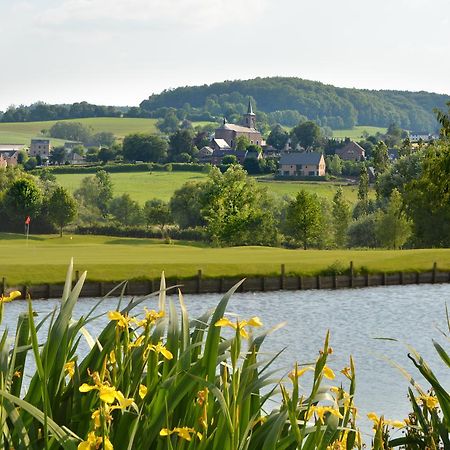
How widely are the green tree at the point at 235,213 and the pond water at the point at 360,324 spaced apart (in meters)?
31.5

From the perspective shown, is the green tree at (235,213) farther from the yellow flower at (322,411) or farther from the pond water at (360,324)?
the yellow flower at (322,411)

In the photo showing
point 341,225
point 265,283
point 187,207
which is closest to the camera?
point 265,283

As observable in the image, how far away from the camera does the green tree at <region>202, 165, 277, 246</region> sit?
92750 millimetres

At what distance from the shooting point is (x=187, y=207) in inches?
4779

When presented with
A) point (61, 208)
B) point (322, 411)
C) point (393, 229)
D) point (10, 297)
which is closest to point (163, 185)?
point (61, 208)

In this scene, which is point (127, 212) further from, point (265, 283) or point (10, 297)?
point (10, 297)

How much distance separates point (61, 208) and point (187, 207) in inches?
610

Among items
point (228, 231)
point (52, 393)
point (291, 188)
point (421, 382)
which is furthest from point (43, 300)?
point (291, 188)

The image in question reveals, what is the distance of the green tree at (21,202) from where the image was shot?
116m

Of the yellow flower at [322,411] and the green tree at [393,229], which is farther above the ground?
the yellow flower at [322,411]

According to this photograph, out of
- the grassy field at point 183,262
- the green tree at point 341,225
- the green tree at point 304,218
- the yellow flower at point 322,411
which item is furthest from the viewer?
the green tree at point 341,225

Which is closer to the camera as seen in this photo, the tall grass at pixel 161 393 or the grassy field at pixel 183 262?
the tall grass at pixel 161 393

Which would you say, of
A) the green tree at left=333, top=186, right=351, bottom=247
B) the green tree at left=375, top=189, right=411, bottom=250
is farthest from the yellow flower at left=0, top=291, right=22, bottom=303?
the green tree at left=333, top=186, right=351, bottom=247

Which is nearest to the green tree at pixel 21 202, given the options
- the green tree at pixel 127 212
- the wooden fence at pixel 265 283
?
the green tree at pixel 127 212
